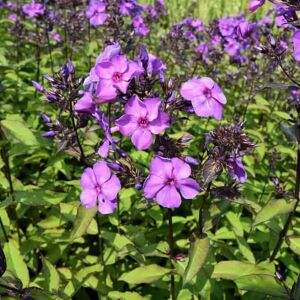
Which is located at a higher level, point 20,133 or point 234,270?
point 20,133

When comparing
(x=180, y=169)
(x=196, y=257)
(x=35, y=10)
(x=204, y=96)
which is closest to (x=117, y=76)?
(x=204, y=96)

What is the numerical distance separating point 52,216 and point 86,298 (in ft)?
2.46

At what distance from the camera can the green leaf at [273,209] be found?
107 inches

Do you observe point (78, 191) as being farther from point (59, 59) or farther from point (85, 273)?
point (59, 59)

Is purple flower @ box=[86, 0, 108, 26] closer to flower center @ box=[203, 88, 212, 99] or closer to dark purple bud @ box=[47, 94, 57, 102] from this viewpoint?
dark purple bud @ box=[47, 94, 57, 102]

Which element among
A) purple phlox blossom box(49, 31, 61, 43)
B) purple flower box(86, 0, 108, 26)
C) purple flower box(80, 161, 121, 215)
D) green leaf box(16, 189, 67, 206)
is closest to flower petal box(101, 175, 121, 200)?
purple flower box(80, 161, 121, 215)

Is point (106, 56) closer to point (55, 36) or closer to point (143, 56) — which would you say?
point (143, 56)

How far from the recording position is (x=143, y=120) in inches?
82.0

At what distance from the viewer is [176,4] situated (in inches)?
488

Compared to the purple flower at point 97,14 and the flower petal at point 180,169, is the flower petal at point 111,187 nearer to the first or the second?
the flower petal at point 180,169

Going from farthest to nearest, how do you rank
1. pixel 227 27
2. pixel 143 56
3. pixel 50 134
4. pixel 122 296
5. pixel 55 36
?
pixel 55 36 → pixel 227 27 → pixel 122 296 → pixel 50 134 → pixel 143 56

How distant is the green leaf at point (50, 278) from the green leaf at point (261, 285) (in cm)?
122

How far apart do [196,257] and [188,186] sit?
51 centimetres

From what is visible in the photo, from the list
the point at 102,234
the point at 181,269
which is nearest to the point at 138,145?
the point at 181,269
